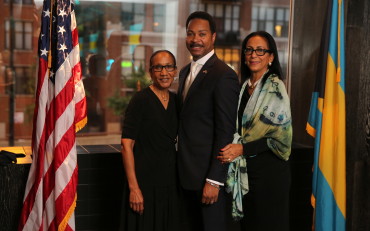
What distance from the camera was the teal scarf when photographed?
2.84 m

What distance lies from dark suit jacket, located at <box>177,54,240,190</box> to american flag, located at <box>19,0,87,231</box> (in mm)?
765

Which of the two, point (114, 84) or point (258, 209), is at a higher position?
point (114, 84)

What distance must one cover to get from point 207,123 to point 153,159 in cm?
38

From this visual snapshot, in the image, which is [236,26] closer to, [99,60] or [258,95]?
[99,60]

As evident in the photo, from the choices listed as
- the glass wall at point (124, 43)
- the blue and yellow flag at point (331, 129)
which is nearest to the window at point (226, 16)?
the glass wall at point (124, 43)

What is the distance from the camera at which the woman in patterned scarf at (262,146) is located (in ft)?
9.34

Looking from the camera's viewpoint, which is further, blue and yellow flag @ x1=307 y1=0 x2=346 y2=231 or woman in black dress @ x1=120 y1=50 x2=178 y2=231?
blue and yellow flag @ x1=307 y1=0 x2=346 y2=231

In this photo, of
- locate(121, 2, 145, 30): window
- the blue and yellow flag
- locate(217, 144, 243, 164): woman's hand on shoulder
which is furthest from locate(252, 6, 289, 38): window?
locate(217, 144, 243, 164): woman's hand on shoulder

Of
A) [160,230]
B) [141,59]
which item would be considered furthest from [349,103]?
[141,59]

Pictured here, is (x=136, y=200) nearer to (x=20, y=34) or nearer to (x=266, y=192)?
(x=266, y=192)

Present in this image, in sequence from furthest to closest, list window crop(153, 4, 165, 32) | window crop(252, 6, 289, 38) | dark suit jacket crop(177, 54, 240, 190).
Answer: window crop(153, 4, 165, 32) → window crop(252, 6, 289, 38) → dark suit jacket crop(177, 54, 240, 190)

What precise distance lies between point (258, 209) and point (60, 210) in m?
1.21

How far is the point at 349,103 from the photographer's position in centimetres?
391

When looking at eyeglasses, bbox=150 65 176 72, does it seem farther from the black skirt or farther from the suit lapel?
the black skirt
